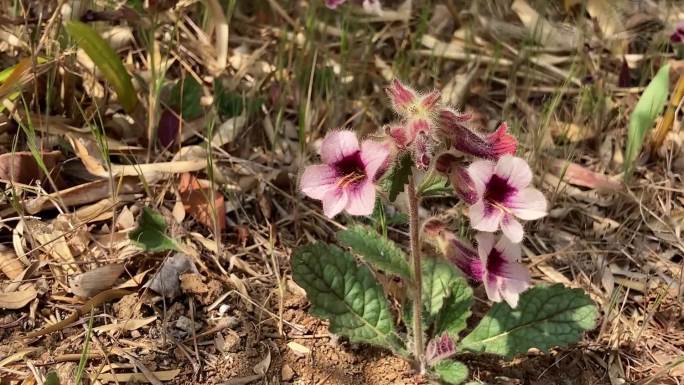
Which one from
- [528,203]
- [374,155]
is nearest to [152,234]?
[374,155]

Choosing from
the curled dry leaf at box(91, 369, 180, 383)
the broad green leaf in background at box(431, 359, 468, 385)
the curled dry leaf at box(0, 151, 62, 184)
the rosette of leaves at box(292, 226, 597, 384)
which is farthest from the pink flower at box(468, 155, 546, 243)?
the curled dry leaf at box(0, 151, 62, 184)

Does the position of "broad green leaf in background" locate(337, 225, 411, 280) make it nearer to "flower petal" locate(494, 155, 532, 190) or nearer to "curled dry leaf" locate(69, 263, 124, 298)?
"flower petal" locate(494, 155, 532, 190)

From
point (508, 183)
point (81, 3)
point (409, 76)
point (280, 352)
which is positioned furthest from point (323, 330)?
point (81, 3)

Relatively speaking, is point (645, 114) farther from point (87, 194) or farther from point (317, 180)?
point (87, 194)

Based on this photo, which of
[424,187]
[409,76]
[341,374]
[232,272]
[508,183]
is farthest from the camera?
[409,76]

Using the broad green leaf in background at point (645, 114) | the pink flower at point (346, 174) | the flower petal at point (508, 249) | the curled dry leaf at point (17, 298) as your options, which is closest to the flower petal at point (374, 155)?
the pink flower at point (346, 174)

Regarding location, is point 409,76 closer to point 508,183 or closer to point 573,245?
point 573,245

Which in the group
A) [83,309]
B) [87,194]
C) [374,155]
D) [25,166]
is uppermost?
[374,155]
